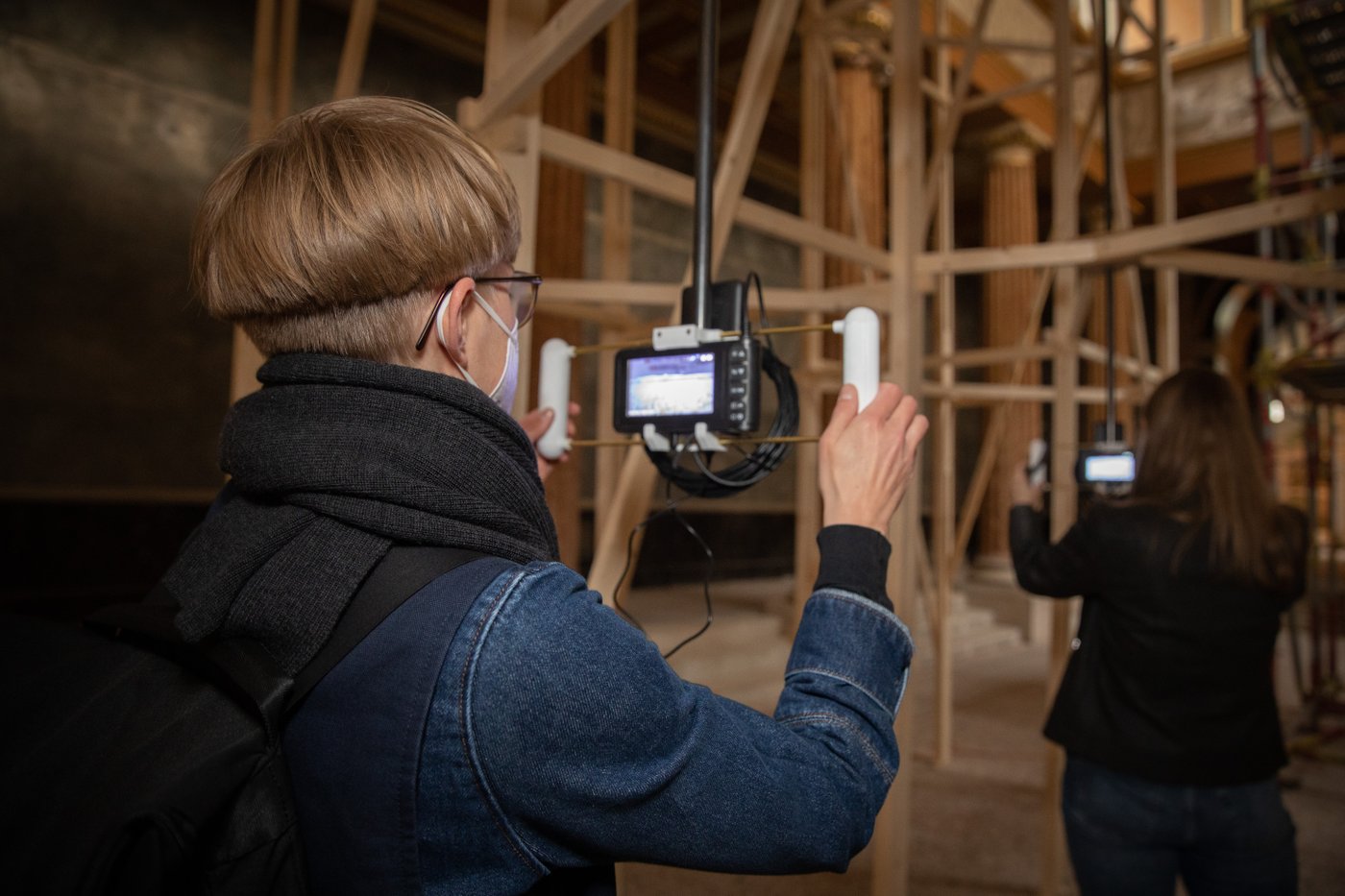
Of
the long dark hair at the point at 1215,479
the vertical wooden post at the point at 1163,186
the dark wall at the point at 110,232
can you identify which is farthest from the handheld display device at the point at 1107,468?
the dark wall at the point at 110,232

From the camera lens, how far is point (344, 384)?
0.74 meters

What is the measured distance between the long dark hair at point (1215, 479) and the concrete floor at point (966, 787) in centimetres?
75

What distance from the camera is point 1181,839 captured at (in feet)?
5.63

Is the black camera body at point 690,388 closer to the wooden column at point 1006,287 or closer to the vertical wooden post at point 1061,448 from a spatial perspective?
the vertical wooden post at point 1061,448

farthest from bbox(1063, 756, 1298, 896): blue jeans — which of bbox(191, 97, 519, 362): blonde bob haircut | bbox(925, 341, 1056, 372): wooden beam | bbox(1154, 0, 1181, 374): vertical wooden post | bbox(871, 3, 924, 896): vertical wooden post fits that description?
bbox(1154, 0, 1181, 374): vertical wooden post

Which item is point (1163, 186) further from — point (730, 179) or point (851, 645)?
point (851, 645)

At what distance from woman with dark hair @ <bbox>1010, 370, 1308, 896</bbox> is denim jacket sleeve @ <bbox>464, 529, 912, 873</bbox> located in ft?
4.12

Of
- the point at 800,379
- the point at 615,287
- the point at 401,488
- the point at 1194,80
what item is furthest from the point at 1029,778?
the point at 1194,80

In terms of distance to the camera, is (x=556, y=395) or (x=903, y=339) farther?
(x=903, y=339)

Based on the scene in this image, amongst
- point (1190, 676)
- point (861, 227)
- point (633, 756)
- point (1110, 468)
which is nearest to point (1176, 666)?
point (1190, 676)

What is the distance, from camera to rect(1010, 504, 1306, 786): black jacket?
1.71 meters

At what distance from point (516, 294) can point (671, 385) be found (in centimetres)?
28

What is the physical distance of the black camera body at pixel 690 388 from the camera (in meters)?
1.09

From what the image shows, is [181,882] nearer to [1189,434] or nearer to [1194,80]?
[1189,434]
